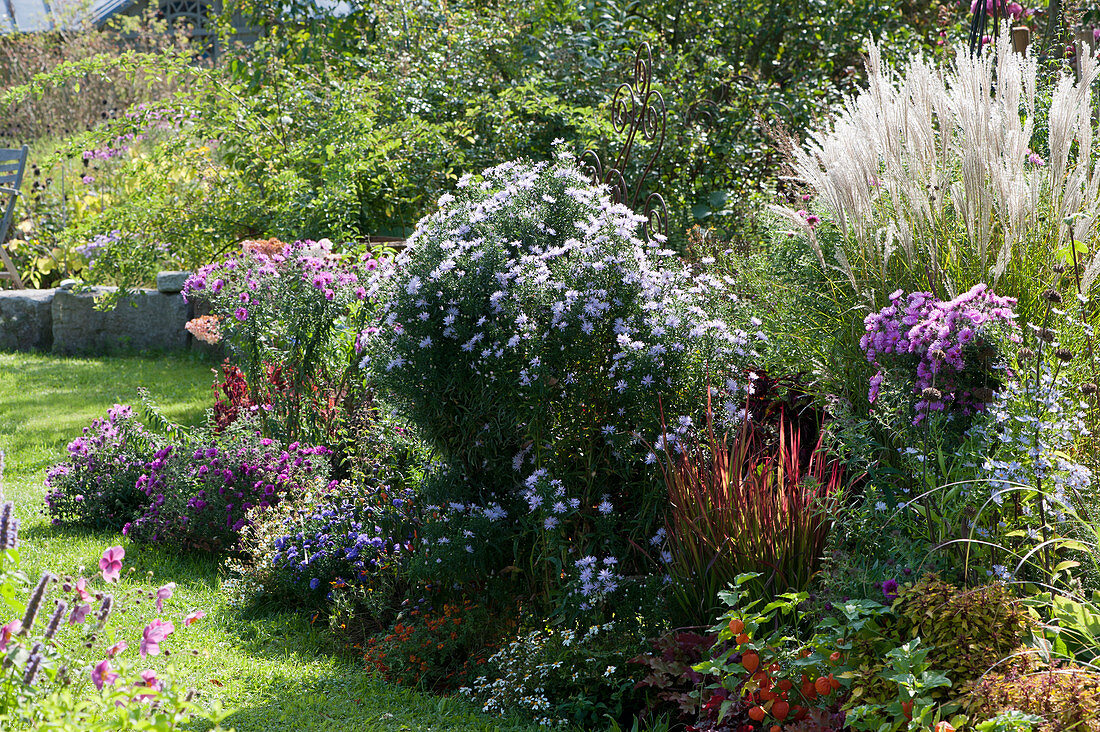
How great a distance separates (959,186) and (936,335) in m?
0.98

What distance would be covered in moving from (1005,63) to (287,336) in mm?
3342

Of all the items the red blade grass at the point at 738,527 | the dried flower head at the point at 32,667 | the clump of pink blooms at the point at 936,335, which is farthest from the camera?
the red blade grass at the point at 738,527

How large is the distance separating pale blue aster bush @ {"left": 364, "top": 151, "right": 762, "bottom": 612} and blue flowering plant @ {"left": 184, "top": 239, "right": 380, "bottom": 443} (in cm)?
116

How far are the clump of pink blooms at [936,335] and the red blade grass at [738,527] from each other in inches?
17.3

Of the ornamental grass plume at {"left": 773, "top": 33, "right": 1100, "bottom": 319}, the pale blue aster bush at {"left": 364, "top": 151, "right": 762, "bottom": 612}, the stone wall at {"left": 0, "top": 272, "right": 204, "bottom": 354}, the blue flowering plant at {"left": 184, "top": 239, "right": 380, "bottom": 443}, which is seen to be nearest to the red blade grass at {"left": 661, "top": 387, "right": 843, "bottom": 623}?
the pale blue aster bush at {"left": 364, "top": 151, "right": 762, "bottom": 612}

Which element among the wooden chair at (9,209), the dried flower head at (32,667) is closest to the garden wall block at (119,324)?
the wooden chair at (9,209)

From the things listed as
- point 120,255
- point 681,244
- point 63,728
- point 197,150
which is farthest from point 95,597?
point 197,150

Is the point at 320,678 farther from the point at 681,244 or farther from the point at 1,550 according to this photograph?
the point at 681,244

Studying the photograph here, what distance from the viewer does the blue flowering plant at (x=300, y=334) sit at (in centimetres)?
460

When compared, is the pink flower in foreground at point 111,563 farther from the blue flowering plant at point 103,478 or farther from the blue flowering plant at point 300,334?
the blue flowering plant at point 103,478

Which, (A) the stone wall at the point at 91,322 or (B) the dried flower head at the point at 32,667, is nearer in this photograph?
(B) the dried flower head at the point at 32,667

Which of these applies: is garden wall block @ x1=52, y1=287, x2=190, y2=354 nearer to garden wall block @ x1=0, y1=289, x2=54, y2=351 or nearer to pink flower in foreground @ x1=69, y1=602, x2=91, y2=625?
garden wall block @ x1=0, y1=289, x2=54, y2=351

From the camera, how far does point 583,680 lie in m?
2.91

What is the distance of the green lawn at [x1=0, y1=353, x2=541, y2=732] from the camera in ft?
9.79
